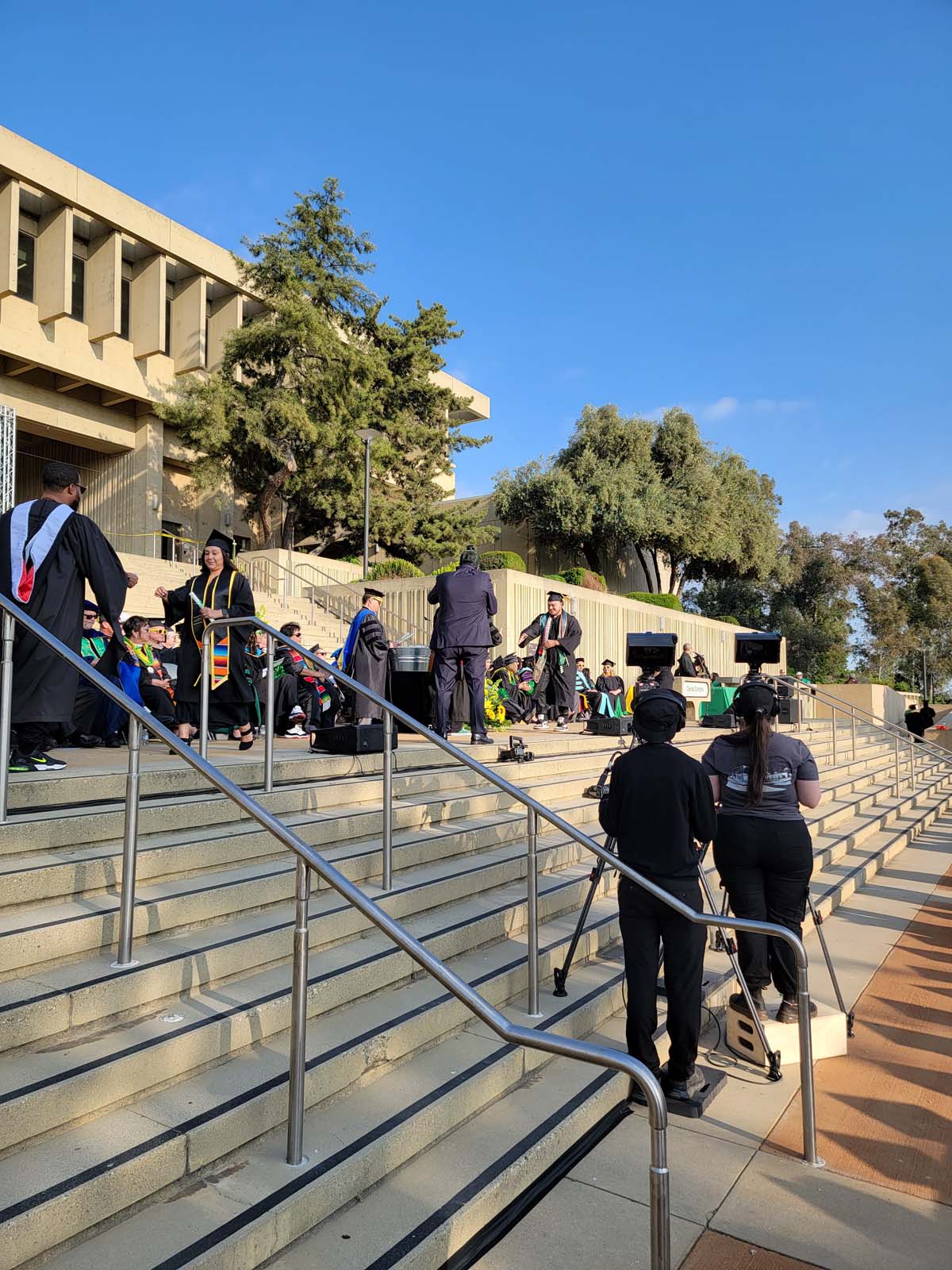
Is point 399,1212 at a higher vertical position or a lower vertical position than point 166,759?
lower

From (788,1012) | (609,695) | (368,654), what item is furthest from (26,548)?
(609,695)

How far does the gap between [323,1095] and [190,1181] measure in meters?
0.58

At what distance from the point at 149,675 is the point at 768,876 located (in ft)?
21.4

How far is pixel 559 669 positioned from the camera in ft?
38.3

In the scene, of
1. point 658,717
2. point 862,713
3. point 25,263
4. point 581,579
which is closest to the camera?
point 658,717

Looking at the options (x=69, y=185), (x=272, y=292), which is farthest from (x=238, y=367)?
(x=69, y=185)

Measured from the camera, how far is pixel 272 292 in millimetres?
23766

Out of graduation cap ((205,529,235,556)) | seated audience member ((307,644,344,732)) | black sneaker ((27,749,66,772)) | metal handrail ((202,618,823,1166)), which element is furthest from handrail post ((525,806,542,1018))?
seated audience member ((307,644,344,732))

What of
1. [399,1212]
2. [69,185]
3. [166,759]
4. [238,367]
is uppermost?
[69,185]

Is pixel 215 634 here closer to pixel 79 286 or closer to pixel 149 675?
pixel 149 675

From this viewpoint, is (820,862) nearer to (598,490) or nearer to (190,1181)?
(190,1181)

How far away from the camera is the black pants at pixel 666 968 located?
3619mm

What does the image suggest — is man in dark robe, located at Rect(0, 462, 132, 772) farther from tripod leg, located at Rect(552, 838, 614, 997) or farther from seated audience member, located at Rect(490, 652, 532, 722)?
seated audience member, located at Rect(490, 652, 532, 722)

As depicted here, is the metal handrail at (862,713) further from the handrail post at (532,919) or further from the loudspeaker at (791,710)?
the handrail post at (532,919)
